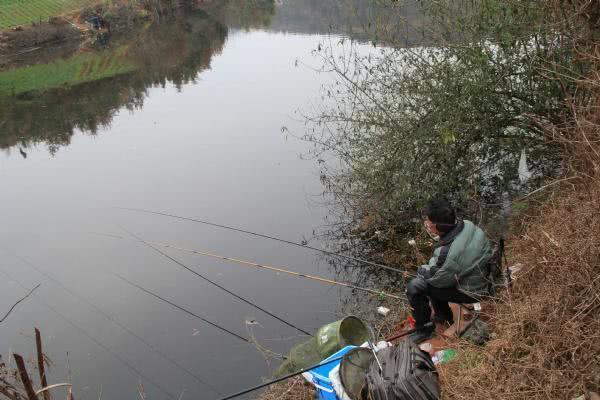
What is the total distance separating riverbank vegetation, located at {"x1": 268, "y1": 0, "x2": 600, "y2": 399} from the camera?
3.77m

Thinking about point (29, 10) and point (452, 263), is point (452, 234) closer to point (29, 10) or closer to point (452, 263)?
point (452, 263)

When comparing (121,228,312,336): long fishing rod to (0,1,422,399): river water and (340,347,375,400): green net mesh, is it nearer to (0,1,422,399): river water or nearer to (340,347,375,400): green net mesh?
(0,1,422,399): river water

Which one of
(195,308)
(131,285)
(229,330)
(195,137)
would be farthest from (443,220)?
(195,137)

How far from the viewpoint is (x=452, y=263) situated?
14.2 ft

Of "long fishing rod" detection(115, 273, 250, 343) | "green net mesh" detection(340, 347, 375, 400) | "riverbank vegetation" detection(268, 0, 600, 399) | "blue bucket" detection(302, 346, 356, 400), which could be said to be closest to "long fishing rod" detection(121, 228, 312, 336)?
"long fishing rod" detection(115, 273, 250, 343)

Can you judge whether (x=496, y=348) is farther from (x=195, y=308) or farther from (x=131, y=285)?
(x=131, y=285)

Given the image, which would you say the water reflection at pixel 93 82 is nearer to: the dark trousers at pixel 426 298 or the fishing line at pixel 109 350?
the fishing line at pixel 109 350

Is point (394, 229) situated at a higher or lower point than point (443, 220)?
lower

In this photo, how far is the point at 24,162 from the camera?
13.7 meters

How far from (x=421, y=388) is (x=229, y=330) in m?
3.60

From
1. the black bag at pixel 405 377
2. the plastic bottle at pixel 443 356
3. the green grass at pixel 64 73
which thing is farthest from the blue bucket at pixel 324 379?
the green grass at pixel 64 73

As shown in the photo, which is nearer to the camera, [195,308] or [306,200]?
[195,308]

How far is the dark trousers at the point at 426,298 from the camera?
455 cm

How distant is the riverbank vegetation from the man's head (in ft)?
2.20
